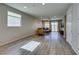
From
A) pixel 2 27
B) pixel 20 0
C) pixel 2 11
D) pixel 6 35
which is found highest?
pixel 2 11

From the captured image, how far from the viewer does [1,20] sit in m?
6.00

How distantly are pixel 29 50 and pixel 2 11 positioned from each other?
2950mm

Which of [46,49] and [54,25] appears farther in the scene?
[54,25]

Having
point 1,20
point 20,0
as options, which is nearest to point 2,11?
point 1,20

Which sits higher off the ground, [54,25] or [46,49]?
[54,25]

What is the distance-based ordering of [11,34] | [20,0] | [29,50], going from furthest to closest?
1. [11,34]
2. [29,50]
3. [20,0]

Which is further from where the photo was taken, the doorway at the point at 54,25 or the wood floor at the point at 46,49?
the doorway at the point at 54,25

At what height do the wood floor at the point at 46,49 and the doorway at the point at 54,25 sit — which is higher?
the doorway at the point at 54,25

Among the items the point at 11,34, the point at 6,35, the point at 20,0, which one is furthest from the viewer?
the point at 11,34

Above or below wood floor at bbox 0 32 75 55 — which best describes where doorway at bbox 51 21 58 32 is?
above

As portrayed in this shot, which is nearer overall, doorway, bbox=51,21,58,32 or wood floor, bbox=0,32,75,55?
wood floor, bbox=0,32,75,55
